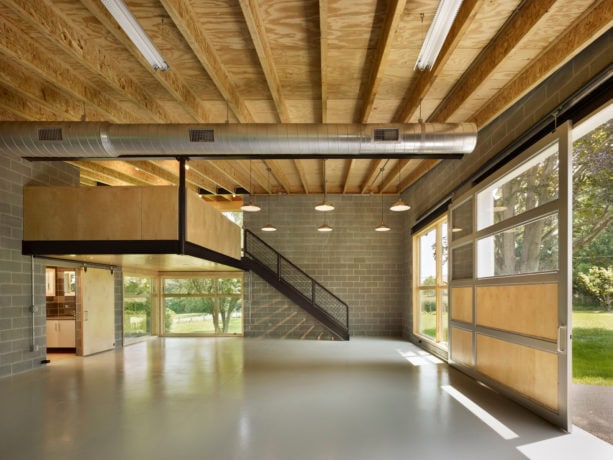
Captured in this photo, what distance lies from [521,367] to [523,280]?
3.41ft

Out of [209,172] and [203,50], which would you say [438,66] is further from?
[209,172]

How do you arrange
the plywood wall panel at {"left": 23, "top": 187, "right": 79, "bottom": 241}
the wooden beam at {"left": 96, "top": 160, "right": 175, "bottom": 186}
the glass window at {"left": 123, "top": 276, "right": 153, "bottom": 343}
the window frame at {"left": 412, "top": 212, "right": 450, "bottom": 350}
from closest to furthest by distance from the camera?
1. the plywood wall panel at {"left": 23, "top": 187, "right": 79, "bottom": 241}
2. the window frame at {"left": 412, "top": 212, "right": 450, "bottom": 350}
3. the wooden beam at {"left": 96, "top": 160, "right": 175, "bottom": 186}
4. the glass window at {"left": 123, "top": 276, "right": 153, "bottom": 343}

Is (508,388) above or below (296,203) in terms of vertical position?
below

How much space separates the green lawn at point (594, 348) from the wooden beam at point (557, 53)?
11.8ft

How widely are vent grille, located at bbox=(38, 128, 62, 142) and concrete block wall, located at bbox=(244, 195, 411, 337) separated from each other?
723cm

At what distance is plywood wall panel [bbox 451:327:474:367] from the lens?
20.5 ft

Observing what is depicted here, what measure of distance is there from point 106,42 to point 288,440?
4496 millimetres

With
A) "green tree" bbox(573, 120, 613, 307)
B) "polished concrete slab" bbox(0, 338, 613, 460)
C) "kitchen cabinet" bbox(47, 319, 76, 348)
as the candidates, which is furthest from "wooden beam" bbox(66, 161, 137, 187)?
"green tree" bbox(573, 120, 613, 307)

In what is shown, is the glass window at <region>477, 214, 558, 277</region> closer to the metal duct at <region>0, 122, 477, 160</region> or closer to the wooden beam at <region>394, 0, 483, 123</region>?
the metal duct at <region>0, 122, 477, 160</region>

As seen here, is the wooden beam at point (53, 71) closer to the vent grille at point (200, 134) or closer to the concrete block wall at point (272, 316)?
the vent grille at point (200, 134)

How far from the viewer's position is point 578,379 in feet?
21.4

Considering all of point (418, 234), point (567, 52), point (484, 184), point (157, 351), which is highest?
point (567, 52)

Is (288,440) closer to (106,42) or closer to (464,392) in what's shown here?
(464,392)

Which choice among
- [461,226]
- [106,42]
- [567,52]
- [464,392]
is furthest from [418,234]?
[106,42]
